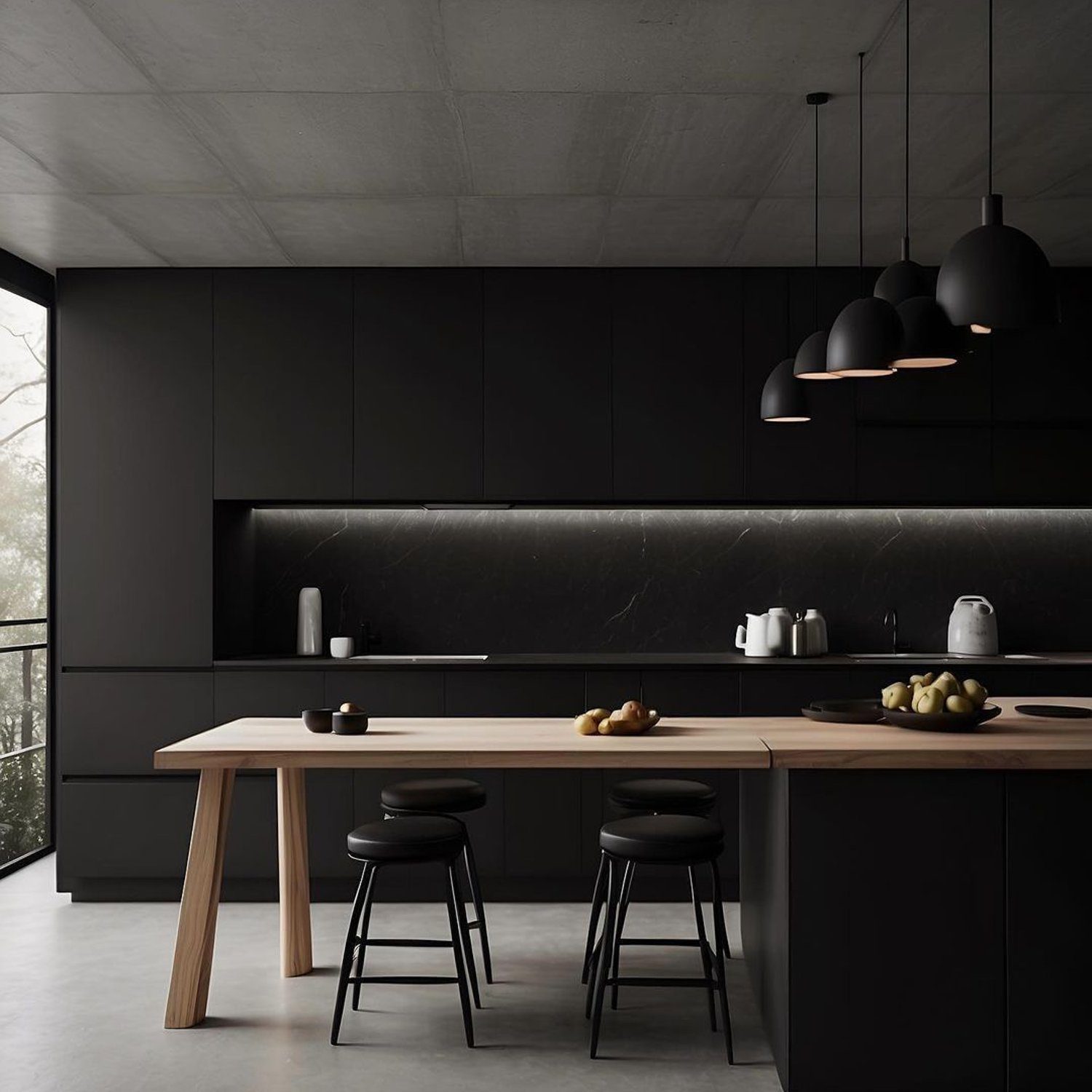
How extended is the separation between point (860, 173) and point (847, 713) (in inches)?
67.8

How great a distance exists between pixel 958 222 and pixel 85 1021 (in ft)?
13.7

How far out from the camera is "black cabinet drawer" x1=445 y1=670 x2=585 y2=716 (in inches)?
192

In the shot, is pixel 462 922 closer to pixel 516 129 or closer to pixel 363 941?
pixel 363 941

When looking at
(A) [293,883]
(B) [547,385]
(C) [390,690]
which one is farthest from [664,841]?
(B) [547,385]

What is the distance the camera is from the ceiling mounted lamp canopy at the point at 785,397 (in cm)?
372

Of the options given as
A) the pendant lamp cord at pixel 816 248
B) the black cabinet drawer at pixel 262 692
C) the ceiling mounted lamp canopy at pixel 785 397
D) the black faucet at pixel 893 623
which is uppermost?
the pendant lamp cord at pixel 816 248

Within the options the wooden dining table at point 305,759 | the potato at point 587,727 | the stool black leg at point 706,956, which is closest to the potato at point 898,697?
the wooden dining table at point 305,759

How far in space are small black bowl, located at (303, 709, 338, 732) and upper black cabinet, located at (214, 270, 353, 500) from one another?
1846mm

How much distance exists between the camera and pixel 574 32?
291 centimetres

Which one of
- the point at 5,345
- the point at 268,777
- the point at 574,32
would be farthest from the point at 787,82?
the point at 5,345

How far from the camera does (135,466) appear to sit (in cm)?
508

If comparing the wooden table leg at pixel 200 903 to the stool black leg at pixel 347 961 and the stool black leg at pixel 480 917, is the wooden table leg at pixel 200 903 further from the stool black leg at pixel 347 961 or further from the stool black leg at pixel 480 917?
the stool black leg at pixel 480 917

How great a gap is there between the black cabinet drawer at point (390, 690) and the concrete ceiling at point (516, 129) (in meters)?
1.80

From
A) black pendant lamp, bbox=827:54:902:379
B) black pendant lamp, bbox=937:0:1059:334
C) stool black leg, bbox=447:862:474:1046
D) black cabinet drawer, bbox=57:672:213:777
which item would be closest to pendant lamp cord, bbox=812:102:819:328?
black pendant lamp, bbox=827:54:902:379
